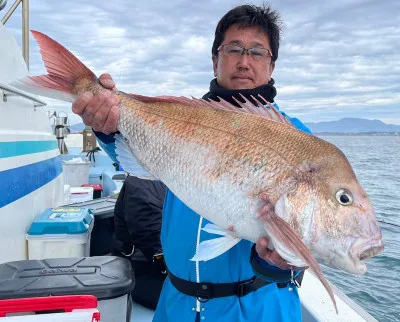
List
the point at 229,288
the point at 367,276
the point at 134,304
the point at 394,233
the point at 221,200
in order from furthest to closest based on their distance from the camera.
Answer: the point at 394,233, the point at 367,276, the point at 134,304, the point at 229,288, the point at 221,200

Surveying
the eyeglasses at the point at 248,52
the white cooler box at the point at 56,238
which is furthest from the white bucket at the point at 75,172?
the eyeglasses at the point at 248,52

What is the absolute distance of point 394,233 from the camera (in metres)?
9.17

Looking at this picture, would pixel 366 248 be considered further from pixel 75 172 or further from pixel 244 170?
pixel 75 172

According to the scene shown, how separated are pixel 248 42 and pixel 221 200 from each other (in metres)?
1.01

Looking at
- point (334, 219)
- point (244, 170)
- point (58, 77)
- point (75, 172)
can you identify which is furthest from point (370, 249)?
point (75, 172)

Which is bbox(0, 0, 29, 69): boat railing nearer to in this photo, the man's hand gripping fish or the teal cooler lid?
the teal cooler lid

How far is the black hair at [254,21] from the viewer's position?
2213 millimetres

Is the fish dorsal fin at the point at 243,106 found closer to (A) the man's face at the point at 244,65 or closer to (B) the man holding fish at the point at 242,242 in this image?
(B) the man holding fish at the point at 242,242

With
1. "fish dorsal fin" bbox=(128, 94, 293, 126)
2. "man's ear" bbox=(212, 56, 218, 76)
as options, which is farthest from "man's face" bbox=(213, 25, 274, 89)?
"fish dorsal fin" bbox=(128, 94, 293, 126)

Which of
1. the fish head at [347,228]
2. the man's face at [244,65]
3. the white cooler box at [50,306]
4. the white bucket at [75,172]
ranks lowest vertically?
the white bucket at [75,172]

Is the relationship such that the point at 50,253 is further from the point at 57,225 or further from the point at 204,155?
the point at 204,155

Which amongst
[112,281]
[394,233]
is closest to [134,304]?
[112,281]

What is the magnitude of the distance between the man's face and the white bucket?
605 cm

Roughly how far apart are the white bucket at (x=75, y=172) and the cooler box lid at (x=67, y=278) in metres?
5.81
